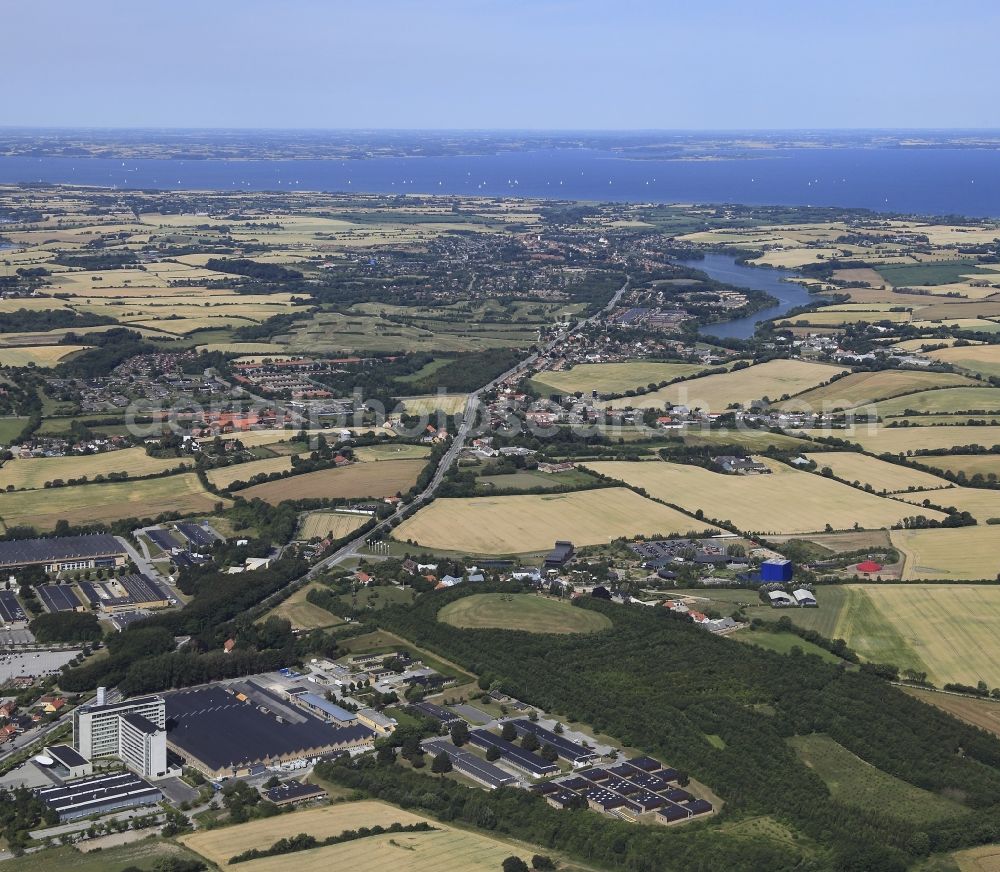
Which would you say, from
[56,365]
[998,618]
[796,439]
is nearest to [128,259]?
[56,365]

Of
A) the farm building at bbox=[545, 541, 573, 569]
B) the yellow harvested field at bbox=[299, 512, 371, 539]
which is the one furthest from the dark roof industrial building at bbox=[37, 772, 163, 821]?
the yellow harvested field at bbox=[299, 512, 371, 539]

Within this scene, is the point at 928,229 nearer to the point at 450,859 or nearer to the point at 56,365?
the point at 56,365

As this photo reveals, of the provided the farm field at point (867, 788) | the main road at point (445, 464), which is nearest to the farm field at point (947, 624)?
the farm field at point (867, 788)

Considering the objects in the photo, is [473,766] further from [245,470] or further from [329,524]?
[245,470]

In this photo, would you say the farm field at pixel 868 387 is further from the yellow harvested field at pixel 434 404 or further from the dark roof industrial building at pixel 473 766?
the dark roof industrial building at pixel 473 766

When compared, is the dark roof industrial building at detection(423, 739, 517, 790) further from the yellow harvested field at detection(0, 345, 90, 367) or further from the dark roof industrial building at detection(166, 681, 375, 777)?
the yellow harvested field at detection(0, 345, 90, 367)

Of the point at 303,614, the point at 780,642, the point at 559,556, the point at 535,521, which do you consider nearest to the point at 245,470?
the point at 535,521
